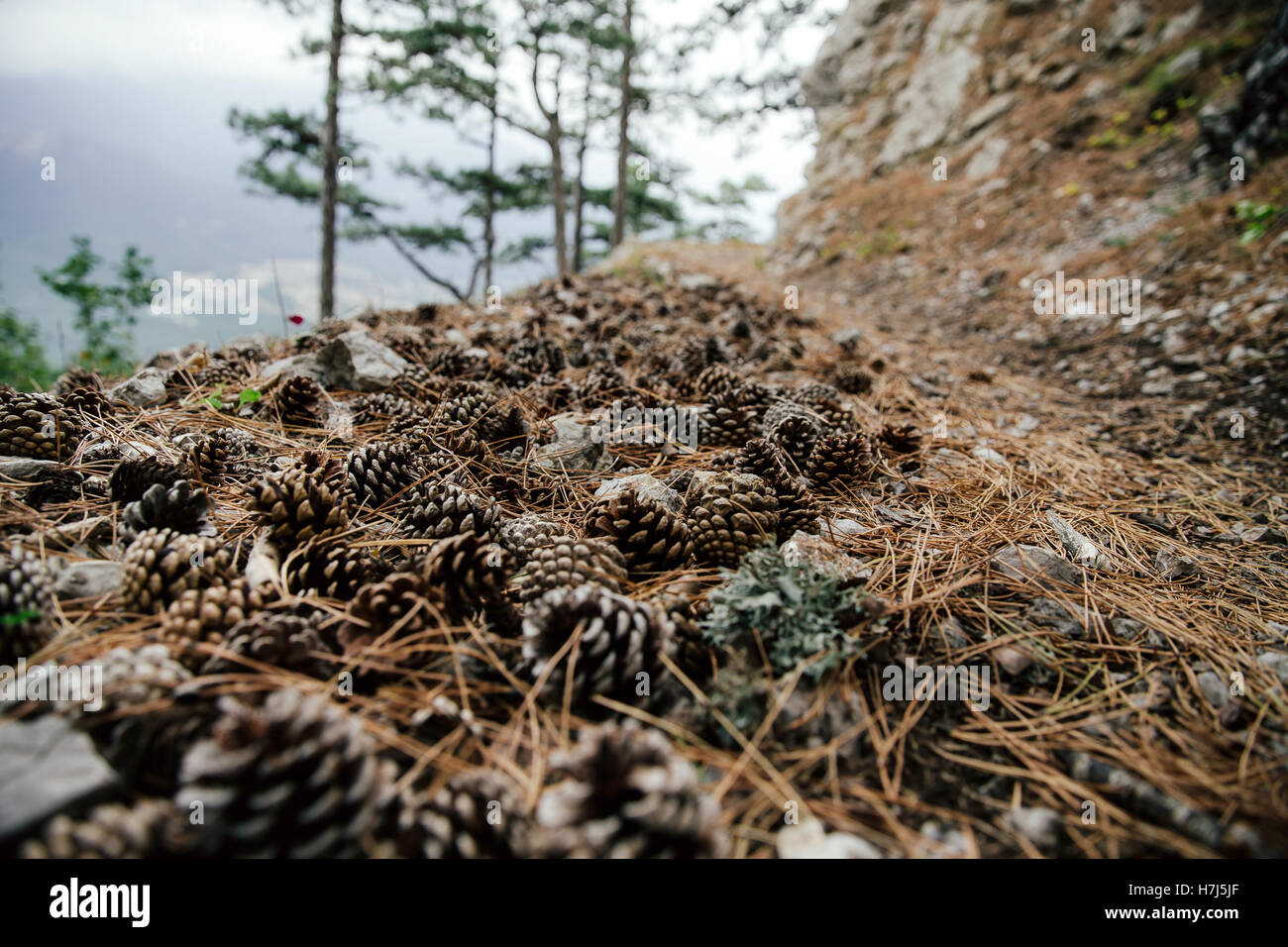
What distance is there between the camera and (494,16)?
405 inches

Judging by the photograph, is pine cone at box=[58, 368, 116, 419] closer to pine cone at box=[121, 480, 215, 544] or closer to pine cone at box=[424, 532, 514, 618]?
pine cone at box=[121, 480, 215, 544]

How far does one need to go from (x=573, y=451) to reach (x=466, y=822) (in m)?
1.33

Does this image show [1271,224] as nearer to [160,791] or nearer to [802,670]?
[802,670]

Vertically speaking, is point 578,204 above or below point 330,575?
above

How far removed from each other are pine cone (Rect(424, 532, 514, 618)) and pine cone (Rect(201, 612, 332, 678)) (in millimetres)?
237

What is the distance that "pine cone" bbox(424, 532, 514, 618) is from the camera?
1.21 metres

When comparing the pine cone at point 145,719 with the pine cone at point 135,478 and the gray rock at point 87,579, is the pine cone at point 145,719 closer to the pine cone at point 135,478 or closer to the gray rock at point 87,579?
the gray rock at point 87,579

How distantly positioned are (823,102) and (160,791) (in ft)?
52.1

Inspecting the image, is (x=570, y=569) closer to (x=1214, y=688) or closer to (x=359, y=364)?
(x=1214, y=688)

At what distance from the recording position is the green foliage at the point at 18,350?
9727 millimetres

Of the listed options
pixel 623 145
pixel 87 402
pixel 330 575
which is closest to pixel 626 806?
pixel 330 575

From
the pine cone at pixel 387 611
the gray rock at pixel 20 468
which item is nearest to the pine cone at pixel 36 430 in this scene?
the gray rock at pixel 20 468

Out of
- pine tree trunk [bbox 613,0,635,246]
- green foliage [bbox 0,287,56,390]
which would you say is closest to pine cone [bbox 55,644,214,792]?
green foliage [bbox 0,287,56,390]

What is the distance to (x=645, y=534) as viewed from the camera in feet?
4.75
